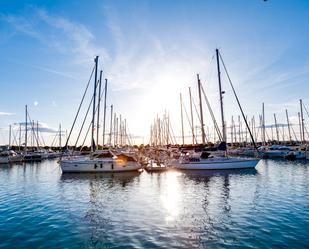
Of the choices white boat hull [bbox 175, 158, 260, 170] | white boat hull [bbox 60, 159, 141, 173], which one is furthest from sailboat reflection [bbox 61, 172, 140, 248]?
white boat hull [bbox 175, 158, 260, 170]

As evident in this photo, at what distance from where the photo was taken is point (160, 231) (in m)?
11.3

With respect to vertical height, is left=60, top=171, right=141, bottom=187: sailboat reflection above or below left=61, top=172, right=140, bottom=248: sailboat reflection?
above

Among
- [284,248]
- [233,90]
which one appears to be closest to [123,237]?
[284,248]

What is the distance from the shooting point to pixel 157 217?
13586 millimetres

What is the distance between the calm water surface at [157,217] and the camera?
404 inches

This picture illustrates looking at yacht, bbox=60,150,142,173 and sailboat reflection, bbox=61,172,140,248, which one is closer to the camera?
sailboat reflection, bbox=61,172,140,248

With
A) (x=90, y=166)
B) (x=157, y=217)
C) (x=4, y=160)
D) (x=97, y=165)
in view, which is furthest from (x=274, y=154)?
(x=4, y=160)

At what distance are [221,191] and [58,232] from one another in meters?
14.2

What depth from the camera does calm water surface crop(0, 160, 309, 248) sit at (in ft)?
33.7

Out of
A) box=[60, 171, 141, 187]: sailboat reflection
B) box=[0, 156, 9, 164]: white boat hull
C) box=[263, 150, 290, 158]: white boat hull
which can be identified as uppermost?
box=[0, 156, 9, 164]: white boat hull

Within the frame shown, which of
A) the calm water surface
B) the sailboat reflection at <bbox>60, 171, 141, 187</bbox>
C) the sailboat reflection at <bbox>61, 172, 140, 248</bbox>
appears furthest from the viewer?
the sailboat reflection at <bbox>60, 171, 141, 187</bbox>

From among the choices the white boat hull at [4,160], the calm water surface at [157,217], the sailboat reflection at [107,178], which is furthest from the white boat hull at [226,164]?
the white boat hull at [4,160]

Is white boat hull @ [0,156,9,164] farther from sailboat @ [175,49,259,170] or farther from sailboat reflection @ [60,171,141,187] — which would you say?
sailboat @ [175,49,259,170]

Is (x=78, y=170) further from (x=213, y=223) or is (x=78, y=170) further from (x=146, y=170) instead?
(x=213, y=223)
